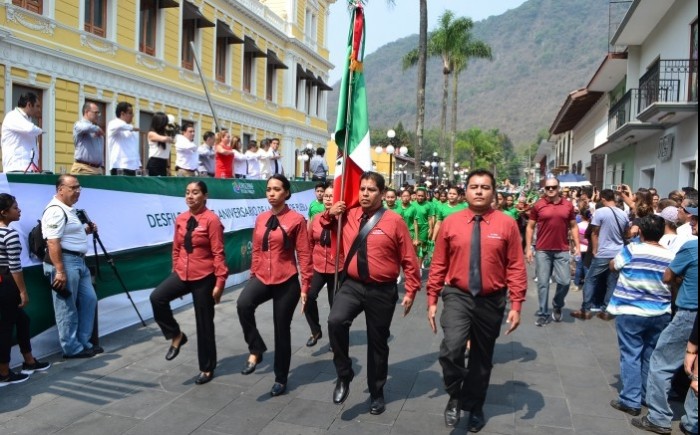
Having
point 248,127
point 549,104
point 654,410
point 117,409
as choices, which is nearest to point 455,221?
point 654,410

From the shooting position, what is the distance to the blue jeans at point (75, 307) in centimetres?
590

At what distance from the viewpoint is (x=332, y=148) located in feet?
157

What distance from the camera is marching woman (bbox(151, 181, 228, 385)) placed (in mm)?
5453

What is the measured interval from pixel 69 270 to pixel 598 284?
707cm

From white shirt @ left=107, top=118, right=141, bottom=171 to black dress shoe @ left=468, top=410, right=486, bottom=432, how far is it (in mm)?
7081

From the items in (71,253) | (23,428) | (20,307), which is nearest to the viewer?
(23,428)

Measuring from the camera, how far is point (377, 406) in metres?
4.84

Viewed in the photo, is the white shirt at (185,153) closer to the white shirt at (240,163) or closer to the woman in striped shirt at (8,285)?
the white shirt at (240,163)

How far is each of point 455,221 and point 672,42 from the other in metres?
13.6

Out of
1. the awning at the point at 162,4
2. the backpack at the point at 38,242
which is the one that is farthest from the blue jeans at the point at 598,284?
the awning at the point at 162,4

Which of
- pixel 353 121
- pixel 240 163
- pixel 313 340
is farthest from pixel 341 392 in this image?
pixel 240 163

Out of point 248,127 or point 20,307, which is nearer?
point 20,307

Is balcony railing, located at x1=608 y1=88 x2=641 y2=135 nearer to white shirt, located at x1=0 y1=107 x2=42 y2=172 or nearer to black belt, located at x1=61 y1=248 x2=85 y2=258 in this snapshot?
white shirt, located at x1=0 y1=107 x2=42 y2=172

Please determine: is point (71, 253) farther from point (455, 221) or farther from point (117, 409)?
point (455, 221)
